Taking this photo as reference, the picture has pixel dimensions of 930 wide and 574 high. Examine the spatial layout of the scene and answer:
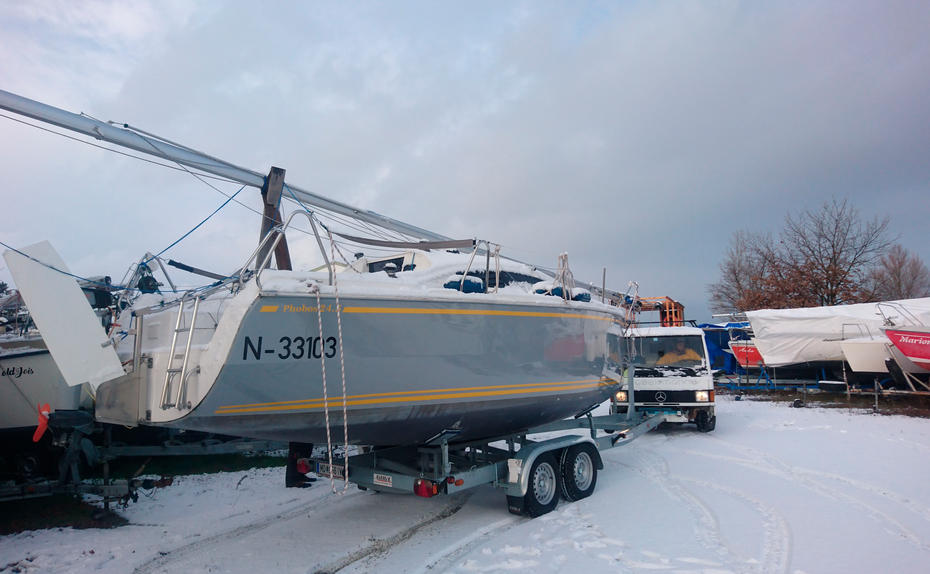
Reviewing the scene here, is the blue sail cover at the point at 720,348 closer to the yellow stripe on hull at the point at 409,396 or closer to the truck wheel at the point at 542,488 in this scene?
the truck wheel at the point at 542,488

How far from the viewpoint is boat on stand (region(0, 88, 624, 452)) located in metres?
3.74

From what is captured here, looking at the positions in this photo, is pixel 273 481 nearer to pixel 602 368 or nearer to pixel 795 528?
pixel 602 368

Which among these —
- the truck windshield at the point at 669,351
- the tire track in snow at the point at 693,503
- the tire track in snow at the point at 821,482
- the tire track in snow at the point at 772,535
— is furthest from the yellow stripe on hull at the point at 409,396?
the truck windshield at the point at 669,351

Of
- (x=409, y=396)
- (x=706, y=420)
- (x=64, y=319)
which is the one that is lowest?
(x=706, y=420)

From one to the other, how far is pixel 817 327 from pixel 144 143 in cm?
1732

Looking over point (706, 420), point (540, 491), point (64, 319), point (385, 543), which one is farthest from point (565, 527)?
point (706, 420)

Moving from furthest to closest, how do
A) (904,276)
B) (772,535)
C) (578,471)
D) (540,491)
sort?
(904,276)
(578,471)
(540,491)
(772,535)

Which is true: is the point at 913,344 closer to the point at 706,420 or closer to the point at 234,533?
the point at 706,420

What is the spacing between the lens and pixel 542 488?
5.76 metres

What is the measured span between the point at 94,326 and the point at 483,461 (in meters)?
3.84

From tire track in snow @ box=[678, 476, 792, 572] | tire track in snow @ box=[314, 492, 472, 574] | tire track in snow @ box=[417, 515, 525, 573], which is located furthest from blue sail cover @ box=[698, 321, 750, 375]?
tire track in snow @ box=[417, 515, 525, 573]

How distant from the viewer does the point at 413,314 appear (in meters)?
4.43

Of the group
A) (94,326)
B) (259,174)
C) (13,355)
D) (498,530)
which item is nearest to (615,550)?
(498,530)

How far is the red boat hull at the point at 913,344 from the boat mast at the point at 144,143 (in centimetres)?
1297
